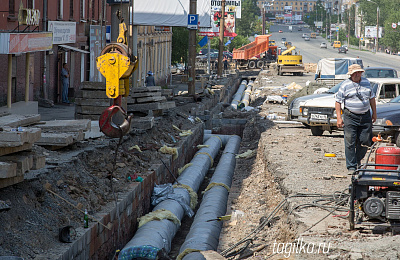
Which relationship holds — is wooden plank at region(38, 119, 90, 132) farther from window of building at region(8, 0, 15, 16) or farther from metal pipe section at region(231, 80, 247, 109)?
metal pipe section at region(231, 80, 247, 109)

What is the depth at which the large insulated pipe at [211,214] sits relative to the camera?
8.63 metres

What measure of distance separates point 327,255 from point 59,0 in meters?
20.6

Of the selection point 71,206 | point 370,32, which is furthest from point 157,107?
point 370,32

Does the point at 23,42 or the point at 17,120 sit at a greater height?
the point at 23,42

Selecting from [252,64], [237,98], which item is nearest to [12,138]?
[237,98]

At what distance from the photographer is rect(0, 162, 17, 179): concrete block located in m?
6.82

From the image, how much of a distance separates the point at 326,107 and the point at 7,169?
30.3ft

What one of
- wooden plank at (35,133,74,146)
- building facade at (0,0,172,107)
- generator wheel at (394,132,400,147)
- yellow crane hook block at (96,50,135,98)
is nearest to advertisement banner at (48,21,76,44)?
building facade at (0,0,172,107)

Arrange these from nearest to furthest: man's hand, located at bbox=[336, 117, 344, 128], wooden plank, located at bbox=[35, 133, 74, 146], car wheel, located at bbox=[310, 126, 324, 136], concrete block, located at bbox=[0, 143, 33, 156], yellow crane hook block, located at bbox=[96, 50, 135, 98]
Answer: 1. concrete block, located at bbox=[0, 143, 33, 156]
2. man's hand, located at bbox=[336, 117, 344, 128]
3. yellow crane hook block, located at bbox=[96, 50, 135, 98]
4. wooden plank, located at bbox=[35, 133, 74, 146]
5. car wheel, located at bbox=[310, 126, 324, 136]

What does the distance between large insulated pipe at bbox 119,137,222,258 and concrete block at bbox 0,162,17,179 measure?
207cm

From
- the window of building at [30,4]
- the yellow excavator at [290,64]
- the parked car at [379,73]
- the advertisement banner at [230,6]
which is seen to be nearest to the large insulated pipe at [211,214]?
the parked car at [379,73]

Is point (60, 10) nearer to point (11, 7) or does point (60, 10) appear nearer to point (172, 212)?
point (11, 7)

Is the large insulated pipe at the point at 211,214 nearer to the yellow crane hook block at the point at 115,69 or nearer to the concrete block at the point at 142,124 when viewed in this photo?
the concrete block at the point at 142,124

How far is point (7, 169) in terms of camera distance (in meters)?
6.86
